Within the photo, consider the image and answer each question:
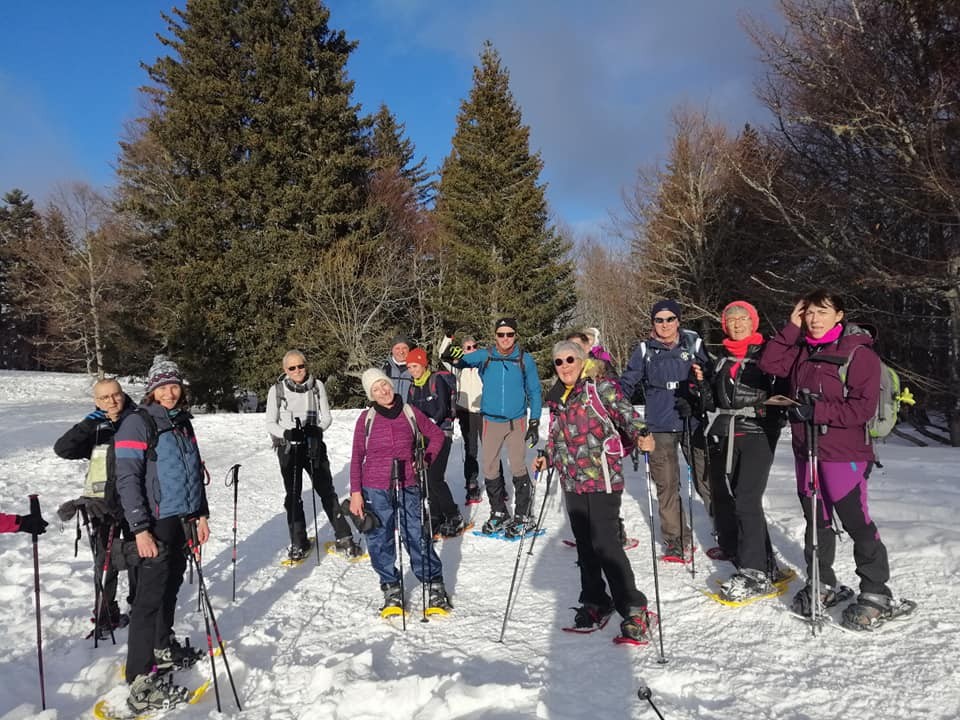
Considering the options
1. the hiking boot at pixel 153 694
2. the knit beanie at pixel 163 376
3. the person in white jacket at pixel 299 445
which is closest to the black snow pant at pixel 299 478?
the person in white jacket at pixel 299 445

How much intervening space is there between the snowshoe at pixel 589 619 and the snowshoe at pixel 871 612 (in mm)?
1534

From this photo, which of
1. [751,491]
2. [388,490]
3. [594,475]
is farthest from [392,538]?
[751,491]

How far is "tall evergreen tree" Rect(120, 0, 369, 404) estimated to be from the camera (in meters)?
22.9

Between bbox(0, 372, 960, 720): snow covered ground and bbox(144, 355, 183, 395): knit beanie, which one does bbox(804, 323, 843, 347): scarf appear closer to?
bbox(0, 372, 960, 720): snow covered ground

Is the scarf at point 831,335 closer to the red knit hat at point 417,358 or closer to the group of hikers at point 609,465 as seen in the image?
the group of hikers at point 609,465

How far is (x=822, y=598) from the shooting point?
4059 millimetres

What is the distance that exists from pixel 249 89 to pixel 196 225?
6.03 meters

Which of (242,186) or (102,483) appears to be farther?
(242,186)

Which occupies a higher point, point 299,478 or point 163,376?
point 163,376

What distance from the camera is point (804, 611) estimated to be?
3975mm

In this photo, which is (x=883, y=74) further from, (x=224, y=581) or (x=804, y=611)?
(x=224, y=581)

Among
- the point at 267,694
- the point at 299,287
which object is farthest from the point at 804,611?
the point at 299,287

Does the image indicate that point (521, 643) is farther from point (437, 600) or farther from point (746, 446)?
point (746, 446)

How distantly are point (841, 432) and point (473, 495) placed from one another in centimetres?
517
